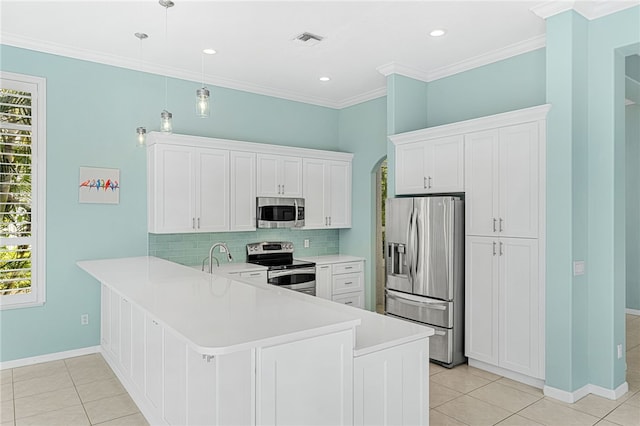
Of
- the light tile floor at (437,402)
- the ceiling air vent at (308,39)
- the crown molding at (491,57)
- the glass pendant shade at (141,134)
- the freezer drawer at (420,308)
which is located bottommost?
the light tile floor at (437,402)

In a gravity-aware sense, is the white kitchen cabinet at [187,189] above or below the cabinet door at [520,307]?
above

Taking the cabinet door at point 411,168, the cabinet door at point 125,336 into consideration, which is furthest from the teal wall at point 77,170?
the cabinet door at point 411,168

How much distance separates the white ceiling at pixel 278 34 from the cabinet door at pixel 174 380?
8.27 feet

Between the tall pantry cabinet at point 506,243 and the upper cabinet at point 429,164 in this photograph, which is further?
the upper cabinet at point 429,164

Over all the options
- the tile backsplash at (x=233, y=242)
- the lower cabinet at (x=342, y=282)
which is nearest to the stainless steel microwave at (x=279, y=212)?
the tile backsplash at (x=233, y=242)

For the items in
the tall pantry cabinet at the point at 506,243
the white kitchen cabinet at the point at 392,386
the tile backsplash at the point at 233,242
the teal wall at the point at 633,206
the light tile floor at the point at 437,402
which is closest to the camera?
the white kitchen cabinet at the point at 392,386

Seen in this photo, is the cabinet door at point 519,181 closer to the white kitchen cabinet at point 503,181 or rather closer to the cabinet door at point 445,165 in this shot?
the white kitchen cabinet at point 503,181

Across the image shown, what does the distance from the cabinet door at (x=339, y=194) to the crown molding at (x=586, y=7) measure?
313 cm

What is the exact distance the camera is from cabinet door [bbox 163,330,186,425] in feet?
7.65

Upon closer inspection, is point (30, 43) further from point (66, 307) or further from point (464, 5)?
point (464, 5)

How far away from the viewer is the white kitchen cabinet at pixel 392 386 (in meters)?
2.19

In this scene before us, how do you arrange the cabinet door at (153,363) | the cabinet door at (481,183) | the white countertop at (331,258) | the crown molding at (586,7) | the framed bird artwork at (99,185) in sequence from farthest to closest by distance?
the white countertop at (331,258) < the framed bird artwork at (99,185) < the cabinet door at (481,183) < the crown molding at (586,7) < the cabinet door at (153,363)

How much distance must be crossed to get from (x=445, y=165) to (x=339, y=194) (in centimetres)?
206

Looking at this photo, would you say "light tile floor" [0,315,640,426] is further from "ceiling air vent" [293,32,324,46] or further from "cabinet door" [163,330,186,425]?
"ceiling air vent" [293,32,324,46]
